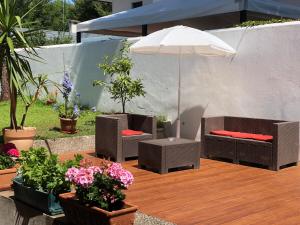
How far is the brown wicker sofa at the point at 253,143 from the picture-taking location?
7.01 meters

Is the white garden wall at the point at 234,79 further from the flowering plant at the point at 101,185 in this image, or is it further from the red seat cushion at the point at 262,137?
the flowering plant at the point at 101,185

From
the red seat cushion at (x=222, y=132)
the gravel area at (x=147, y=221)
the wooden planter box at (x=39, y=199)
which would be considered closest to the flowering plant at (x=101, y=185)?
the gravel area at (x=147, y=221)

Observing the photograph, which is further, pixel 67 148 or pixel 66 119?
pixel 66 119

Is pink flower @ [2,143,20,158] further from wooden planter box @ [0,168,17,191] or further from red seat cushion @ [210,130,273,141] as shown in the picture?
red seat cushion @ [210,130,273,141]

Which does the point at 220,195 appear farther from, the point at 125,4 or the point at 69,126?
the point at 125,4

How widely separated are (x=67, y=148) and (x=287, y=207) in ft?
15.1

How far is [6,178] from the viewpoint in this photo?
609cm

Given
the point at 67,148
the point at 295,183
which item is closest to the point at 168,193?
the point at 295,183

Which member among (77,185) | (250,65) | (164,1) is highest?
(164,1)

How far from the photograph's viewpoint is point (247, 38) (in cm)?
833

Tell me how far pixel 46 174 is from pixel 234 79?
4888 mm

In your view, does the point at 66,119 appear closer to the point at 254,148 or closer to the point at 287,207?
the point at 254,148

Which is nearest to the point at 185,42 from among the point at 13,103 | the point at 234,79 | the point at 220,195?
the point at 234,79

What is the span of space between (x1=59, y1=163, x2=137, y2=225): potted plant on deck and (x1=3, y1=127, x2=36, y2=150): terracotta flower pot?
377 centimetres
